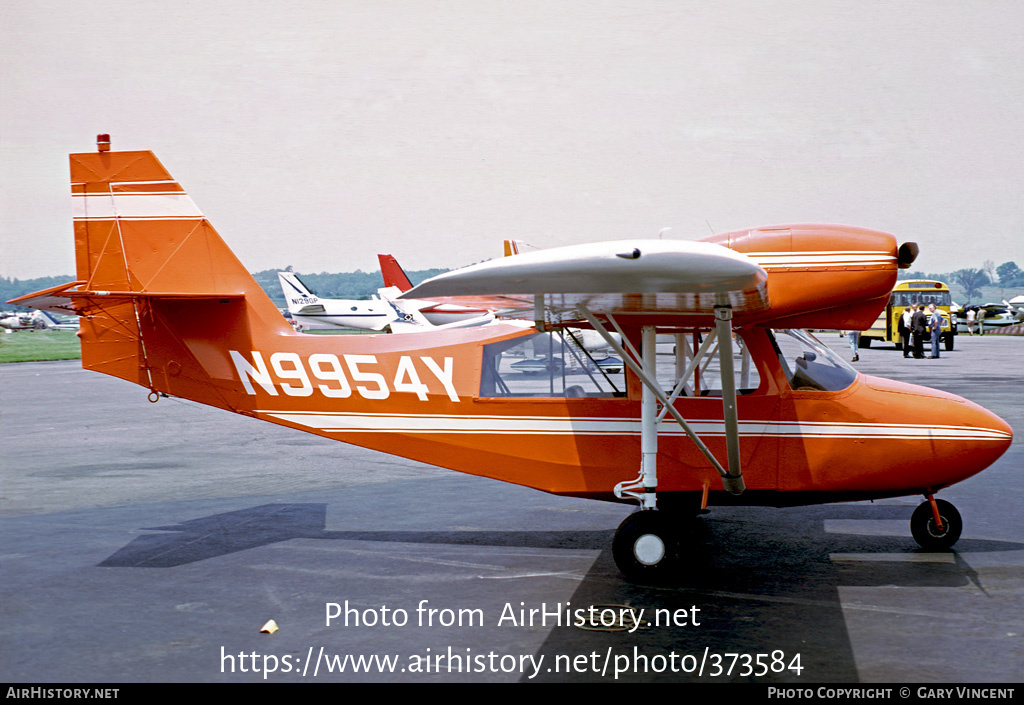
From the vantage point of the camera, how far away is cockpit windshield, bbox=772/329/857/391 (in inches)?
260

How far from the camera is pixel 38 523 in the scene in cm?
799

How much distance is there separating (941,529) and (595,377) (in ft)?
9.97

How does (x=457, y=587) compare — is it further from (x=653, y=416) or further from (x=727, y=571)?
(x=727, y=571)

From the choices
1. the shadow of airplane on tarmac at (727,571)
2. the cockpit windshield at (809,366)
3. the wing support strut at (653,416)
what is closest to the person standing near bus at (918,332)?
the shadow of airplane on tarmac at (727,571)

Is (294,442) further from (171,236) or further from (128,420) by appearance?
(171,236)

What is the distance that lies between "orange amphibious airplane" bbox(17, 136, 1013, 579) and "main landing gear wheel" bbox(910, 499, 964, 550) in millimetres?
12

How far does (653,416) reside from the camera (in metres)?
6.22

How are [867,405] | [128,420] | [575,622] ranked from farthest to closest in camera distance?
[128,420], [867,405], [575,622]

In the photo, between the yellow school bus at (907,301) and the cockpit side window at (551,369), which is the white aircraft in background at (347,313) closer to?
the yellow school bus at (907,301)

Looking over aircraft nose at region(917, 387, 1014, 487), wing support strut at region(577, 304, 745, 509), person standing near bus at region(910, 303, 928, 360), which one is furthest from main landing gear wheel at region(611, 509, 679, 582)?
person standing near bus at region(910, 303, 928, 360)

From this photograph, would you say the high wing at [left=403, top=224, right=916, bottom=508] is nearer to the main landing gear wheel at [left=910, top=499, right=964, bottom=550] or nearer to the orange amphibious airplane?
the orange amphibious airplane

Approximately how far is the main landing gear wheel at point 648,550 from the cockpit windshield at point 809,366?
1.61 m
